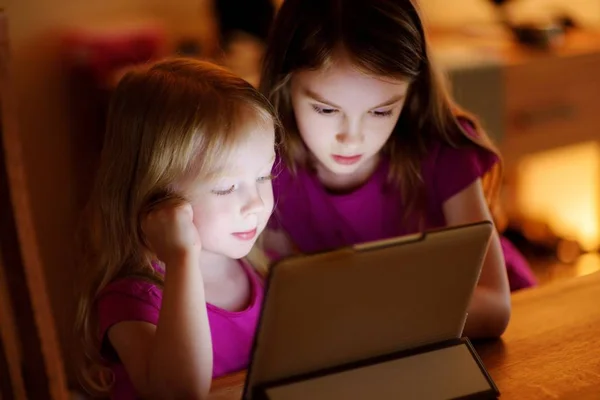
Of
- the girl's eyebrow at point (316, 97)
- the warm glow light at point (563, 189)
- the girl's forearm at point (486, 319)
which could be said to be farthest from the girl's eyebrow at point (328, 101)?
the warm glow light at point (563, 189)

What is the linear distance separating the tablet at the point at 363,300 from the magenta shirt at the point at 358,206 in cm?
41

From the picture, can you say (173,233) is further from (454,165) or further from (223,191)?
(454,165)

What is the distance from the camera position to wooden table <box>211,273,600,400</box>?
889 mm

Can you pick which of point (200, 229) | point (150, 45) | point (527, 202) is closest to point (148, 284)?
point (200, 229)

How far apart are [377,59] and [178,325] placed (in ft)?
1.35

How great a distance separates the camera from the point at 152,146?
95cm

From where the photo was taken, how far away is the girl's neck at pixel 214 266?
1.06m

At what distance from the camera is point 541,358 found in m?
0.95

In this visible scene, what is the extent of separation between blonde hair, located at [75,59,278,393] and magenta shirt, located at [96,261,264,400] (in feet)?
0.09

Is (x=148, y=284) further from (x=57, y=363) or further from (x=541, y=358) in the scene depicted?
(x=541, y=358)

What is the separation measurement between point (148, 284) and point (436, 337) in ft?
1.14

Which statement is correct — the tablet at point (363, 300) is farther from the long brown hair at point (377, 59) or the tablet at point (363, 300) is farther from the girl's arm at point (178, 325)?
the long brown hair at point (377, 59)

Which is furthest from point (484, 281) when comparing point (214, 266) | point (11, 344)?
point (11, 344)

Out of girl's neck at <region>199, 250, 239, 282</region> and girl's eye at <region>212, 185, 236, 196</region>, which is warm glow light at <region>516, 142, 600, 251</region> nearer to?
girl's neck at <region>199, 250, 239, 282</region>
